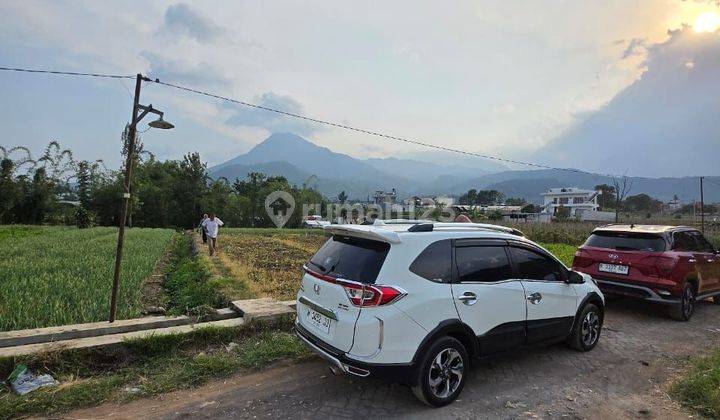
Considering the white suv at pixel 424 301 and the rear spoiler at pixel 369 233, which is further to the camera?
the rear spoiler at pixel 369 233

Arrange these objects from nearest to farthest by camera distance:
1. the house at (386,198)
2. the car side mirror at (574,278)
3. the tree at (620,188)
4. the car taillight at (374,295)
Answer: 1. the car taillight at (374,295)
2. the car side mirror at (574,278)
3. the tree at (620,188)
4. the house at (386,198)

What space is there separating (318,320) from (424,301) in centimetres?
110

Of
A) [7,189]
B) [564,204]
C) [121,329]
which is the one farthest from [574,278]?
[564,204]

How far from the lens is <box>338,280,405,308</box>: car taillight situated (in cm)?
354

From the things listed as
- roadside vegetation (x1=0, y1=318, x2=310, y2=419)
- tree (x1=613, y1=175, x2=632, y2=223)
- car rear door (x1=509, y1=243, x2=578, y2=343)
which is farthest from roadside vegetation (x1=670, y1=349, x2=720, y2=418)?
tree (x1=613, y1=175, x2=632, y2=223)

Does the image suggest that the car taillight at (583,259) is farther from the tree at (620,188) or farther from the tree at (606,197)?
the tree at (606,197)

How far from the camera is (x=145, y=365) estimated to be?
180 inches

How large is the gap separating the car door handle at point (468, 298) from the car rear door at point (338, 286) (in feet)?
3.00

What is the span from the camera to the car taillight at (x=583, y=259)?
7853 millimetres

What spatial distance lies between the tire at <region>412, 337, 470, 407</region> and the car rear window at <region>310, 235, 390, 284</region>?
91 centimetres

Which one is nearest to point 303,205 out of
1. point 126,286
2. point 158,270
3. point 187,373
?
point 158,270

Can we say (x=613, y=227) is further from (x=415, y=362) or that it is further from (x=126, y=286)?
(x=126, y=286)

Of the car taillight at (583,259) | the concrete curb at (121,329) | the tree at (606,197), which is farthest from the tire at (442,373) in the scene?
the tree at (606,197)

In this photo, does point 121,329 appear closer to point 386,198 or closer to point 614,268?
point 614,268
